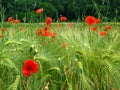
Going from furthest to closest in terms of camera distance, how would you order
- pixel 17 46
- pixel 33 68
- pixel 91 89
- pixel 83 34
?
pixel 83 34 → pixel 17 46 → pixel 91 89 → pixel 33 68

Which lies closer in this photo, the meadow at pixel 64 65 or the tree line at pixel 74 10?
the meadow at pixel 64 65

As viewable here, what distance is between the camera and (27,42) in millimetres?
3559

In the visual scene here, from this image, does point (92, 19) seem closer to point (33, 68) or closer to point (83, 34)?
point (83, 34)

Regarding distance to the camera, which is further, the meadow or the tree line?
the tree line

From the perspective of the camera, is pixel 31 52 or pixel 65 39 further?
pixel 65 39

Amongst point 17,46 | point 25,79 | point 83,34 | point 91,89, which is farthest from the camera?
point 83,34

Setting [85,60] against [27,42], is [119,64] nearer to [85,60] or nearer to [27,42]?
[85,60]

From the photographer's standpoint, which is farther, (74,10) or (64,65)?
(74,10)

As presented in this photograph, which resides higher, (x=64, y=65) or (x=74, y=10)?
(x=64, y=65)

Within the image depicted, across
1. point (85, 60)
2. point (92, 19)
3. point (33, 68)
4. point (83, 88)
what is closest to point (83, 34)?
point (92, 19)

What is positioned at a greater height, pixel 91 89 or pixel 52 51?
pixel 52 51

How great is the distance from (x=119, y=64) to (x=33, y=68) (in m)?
1.11

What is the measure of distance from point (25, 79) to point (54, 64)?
395 millimetres

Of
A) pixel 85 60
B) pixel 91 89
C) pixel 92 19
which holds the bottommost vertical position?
pixel 91 89
